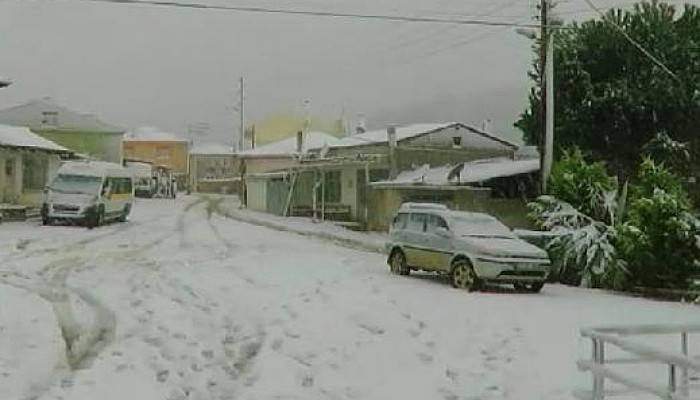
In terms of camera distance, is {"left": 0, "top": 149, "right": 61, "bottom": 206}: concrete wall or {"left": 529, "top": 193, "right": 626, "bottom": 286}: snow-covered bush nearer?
{"left": 529, "top": 193, "right": 626, "bottom": 286}: snow-covered bush

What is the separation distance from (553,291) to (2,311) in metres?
11.1

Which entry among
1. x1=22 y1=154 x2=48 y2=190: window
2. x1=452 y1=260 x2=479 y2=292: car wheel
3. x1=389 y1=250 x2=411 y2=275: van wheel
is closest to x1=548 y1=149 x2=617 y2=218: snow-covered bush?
x1=389 y1=250 x2=411 y2=275: van wheel

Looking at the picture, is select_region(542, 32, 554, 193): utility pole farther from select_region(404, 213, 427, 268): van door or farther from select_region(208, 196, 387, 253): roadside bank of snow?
select_region(208, 196, 387, 253): roadside bank of snow

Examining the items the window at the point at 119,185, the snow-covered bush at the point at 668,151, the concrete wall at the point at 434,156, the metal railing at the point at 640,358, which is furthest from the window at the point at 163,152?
the metal railing at the point at 640,358

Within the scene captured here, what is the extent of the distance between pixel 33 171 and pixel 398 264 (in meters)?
31.6

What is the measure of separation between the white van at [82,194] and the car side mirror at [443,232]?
19434mm

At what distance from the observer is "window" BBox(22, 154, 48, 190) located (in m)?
48.4

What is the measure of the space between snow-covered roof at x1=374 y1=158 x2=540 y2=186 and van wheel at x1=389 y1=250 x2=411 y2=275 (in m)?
13.1

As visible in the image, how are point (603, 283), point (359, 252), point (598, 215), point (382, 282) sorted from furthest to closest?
point (359, 252), point (598, 215), point (603, 283), point (382, 282)

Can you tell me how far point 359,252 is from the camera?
29797 millimetres

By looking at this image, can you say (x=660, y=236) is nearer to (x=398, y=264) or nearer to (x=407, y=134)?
(x=398, y=264)

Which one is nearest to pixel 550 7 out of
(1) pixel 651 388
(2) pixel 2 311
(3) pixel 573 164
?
(3) pixel 573 164

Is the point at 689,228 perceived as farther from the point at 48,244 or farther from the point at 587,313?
the point at 48,244

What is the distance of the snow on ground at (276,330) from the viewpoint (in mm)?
10422
